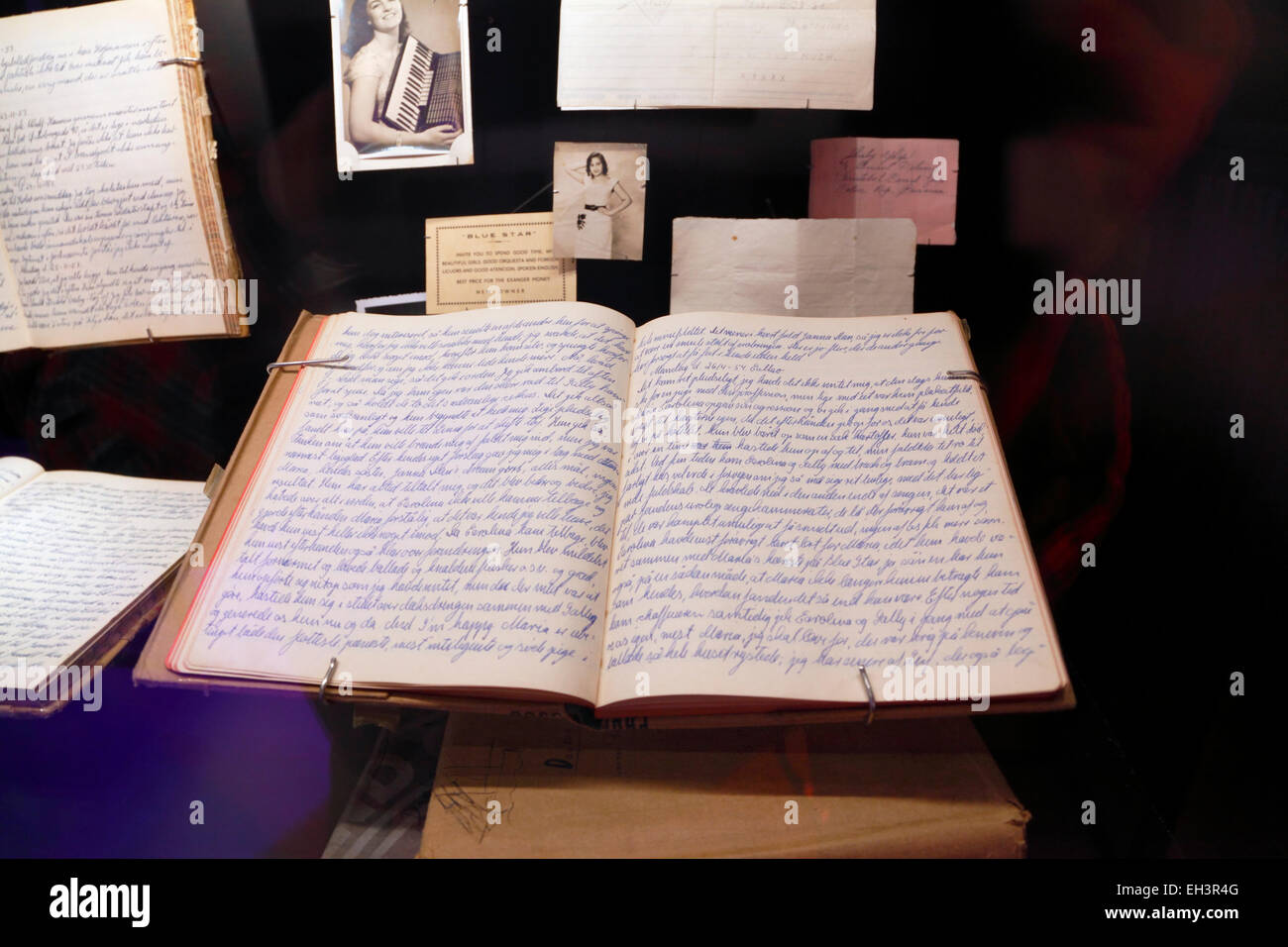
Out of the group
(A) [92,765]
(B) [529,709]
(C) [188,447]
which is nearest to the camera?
(B) [529,709]

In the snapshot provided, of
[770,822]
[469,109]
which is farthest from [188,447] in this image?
[770,822]

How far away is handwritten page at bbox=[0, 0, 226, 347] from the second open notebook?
247mm

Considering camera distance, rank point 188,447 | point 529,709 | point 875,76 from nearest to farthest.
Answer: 1. point 529,709
2. point 875,76
3. point 188,447

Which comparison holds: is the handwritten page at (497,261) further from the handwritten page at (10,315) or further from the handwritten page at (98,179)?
the handwritten page at (10,315)

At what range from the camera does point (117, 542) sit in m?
0.74

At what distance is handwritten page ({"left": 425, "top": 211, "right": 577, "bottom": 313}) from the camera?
0.84 meters

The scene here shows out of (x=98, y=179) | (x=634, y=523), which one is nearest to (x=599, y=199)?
(x=634, y=523)

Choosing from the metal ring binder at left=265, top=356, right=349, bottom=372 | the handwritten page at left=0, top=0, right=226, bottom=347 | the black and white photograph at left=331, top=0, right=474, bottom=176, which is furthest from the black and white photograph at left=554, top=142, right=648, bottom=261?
the handwritten page at left=0, top=0, right=226, bottom=347

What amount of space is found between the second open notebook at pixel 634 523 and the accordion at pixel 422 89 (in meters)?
0.23

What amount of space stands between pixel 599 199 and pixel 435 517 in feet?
1.34

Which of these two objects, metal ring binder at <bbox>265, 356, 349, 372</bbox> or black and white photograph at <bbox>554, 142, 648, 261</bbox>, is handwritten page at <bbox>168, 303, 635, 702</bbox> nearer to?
metal ring binder at <bbox>265, 356, 349, 372</bbox>

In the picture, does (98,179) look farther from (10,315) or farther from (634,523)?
(634,523)

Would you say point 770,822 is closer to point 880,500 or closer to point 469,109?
point 880,500

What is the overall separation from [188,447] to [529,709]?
0.62m
